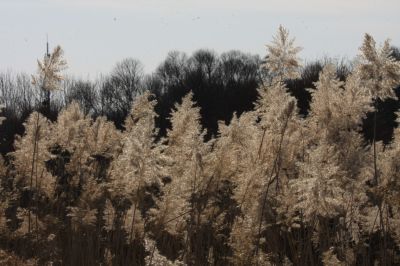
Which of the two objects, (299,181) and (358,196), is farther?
(358,196)

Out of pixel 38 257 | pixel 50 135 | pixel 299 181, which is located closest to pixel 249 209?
pixel 299 181

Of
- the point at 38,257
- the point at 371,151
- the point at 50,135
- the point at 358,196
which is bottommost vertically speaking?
the point at 38,257

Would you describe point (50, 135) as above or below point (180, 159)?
above

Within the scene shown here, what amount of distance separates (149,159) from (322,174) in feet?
3.71

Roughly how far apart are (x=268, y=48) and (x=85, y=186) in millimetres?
1961

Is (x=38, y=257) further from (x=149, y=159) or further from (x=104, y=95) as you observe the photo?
(x=104, y=95)

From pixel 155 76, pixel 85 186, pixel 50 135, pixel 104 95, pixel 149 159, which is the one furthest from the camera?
A: pixel 155 76

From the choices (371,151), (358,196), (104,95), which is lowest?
(358,196)

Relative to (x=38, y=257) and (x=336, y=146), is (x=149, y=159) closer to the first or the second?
(x=38, y=257)

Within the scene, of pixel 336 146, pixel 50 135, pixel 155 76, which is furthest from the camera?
pixel 155 76

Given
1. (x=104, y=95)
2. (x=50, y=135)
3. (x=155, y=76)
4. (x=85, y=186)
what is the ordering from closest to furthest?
(x=85, y=186) < (x=50, y=135) < (x=104, y=95) < (x=155, y=76)

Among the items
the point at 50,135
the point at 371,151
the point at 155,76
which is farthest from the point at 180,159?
the point at 155,76

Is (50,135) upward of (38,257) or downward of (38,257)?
upward

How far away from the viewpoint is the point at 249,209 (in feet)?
15.1
